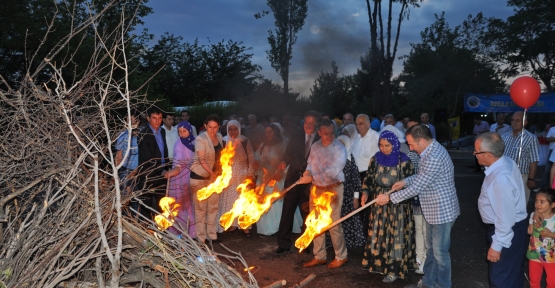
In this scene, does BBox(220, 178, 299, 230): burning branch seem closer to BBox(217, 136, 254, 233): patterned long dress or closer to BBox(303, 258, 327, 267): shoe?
BBox(303, 258, 327, 267): shoe

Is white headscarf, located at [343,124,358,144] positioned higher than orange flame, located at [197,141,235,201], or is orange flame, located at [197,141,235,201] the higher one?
white headscarf, located at [343,124,358,144]

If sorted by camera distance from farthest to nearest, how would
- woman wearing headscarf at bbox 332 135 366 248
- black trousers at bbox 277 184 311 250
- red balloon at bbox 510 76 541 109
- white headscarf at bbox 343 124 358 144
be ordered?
Answer: white headscarf at bbox 343 124 358 144 < red balloon at bbox 510 76 541 109 < black trousers at bbox 277 184 311 250 < woman wearing headscarf at bbox 332 135 366 248

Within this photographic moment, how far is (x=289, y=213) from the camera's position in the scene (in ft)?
22.9

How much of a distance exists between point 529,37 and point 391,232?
3007 centimetres

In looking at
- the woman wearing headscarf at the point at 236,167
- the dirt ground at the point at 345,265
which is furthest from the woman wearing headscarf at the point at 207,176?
the woman wearing headscarf at the point at 236,167

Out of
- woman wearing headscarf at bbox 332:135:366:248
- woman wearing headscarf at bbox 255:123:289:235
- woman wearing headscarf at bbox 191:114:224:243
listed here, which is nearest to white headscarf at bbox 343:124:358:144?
woman wearing headscarf at bbox 255:123:289:235

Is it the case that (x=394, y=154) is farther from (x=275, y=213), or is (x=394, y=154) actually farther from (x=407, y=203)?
(x=275, y=213)

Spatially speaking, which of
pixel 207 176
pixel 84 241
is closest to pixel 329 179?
pixel 207 176

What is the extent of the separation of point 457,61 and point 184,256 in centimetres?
→ 2951

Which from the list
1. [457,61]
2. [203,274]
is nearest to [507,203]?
[203,274]

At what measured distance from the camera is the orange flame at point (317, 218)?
5969 millimetres

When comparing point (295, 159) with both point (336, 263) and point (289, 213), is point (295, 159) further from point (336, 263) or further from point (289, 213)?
point (336, 263)

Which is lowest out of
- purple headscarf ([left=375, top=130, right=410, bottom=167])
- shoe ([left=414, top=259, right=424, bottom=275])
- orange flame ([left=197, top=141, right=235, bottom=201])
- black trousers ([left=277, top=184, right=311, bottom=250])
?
shoe ([left=414, top=259, right=424, bottom=275])

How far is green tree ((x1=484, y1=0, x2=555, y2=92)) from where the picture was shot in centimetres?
2978
